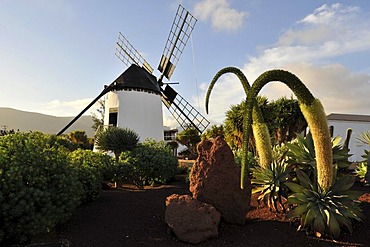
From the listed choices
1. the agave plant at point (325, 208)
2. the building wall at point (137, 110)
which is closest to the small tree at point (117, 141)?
the agave plant at point (325, 208)

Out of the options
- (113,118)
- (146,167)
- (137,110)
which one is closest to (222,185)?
(146,167)

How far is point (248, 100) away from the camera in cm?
412

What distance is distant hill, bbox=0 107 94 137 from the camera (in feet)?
159

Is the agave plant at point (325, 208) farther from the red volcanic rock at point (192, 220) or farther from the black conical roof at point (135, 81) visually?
the black conical roof at point (135, 81)

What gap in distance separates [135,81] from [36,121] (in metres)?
37.4

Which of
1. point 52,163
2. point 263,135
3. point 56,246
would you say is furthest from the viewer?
point 263,135

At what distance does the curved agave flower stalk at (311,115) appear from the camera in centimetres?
427

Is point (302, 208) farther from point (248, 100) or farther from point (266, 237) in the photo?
point (248, 100)

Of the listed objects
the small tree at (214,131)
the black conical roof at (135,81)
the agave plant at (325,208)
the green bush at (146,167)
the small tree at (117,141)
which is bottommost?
the agave plant at (325,208)

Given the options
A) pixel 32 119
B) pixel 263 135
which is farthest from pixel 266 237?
pixel 32 119

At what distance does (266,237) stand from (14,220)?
4508 millimetres

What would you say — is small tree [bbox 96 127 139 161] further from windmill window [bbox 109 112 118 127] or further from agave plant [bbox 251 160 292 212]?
windmill window [bbox 109 112 118 127]

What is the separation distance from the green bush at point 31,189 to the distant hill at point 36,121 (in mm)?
44191

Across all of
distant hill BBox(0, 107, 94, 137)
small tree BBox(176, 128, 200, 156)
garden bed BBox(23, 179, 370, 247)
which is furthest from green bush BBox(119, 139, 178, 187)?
distant hill BBox(0, 107, 94, 137)
